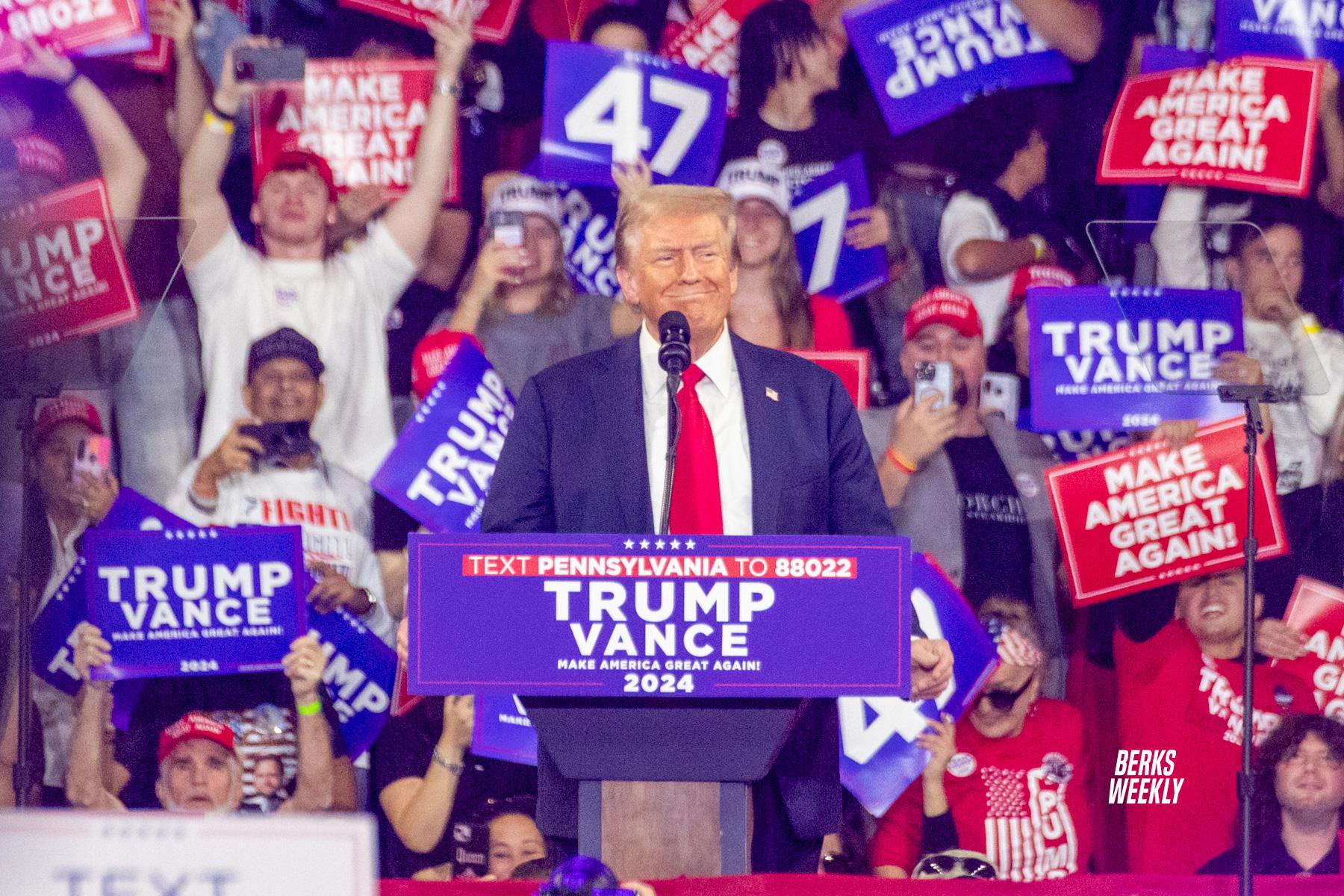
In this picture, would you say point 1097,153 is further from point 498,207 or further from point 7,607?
point 7,607

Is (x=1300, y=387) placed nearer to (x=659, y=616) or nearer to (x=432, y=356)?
(x=432, y=356)

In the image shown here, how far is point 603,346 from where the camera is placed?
3.88 metres

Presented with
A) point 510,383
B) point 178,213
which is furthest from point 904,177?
point 178,213

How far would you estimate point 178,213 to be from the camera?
4.20 metres

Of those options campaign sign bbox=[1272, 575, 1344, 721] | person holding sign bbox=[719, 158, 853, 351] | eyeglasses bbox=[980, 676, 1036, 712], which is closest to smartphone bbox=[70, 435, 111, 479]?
person holding sign bbox=[719, 158, 853, 351]

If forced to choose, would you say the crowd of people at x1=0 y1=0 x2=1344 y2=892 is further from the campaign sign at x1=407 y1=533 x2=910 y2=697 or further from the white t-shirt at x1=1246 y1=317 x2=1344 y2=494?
the campaign sign at x1=407 y1=533 x2=910 y2=697

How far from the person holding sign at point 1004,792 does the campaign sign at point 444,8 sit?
197 centimetres

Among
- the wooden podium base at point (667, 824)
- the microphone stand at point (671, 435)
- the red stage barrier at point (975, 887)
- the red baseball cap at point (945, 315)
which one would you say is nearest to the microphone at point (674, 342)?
the microphone stand at point (671, 435)

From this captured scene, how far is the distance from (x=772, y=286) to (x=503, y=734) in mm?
1277

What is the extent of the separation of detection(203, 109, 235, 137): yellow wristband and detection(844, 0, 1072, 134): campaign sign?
63.1 inches

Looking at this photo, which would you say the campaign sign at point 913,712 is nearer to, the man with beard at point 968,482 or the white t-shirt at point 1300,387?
the man with beard at point 968,482

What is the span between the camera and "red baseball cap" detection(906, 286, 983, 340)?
13.9 feet

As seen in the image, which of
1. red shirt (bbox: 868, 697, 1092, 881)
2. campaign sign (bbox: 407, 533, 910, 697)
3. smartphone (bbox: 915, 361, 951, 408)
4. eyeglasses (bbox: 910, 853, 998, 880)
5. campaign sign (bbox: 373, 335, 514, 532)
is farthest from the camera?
smartphone (bbox: 915, 361, 951, 408)

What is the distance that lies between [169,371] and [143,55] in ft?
2.60
